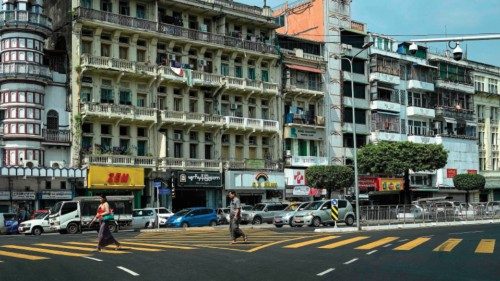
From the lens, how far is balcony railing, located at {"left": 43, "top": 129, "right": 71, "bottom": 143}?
145 feet

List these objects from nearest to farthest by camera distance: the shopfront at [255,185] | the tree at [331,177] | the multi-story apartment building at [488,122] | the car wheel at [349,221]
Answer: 1. the car wheel at [349,221]
2. the shopfront at [255,185]
3. the tree at [331,177]
4. the multi-story apartment building at [488,122]

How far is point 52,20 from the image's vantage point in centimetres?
4869

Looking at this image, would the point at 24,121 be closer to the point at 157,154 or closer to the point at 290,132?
the point at 157,154

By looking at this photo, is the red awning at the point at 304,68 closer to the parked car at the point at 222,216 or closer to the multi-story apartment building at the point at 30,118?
the parked car at the point at 222,216

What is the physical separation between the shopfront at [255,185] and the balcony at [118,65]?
10734 millimetres

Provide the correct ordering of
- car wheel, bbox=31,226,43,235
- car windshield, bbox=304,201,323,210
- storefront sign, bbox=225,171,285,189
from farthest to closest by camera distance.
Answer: storefront sign, bbox=225,171,285,189 < car windshield, bbox=304,201,323,210 < car wheel, bbox=31,226,43,235

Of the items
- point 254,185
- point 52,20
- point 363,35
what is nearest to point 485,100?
point 363,35

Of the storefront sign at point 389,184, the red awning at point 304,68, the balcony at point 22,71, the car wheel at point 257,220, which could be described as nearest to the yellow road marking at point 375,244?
the car wheel at point 257,220

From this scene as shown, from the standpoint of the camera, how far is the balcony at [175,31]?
150 feet

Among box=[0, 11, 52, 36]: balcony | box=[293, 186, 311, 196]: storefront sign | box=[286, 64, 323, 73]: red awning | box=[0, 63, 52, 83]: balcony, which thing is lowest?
box=[293, 186, 311, 196]: storefront sign

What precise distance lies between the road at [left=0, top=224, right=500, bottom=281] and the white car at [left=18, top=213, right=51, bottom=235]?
14546 millimetres

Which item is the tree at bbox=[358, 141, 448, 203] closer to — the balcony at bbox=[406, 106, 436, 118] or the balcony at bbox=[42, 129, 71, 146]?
the balcony at bbox=[406, 106, 436, 118]

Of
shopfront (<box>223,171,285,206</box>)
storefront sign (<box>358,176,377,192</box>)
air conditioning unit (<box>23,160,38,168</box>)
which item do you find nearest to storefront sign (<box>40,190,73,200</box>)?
air conditioning unit (<box>23,160,38,168</box>)

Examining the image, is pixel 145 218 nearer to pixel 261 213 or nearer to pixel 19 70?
pixel 261 213
